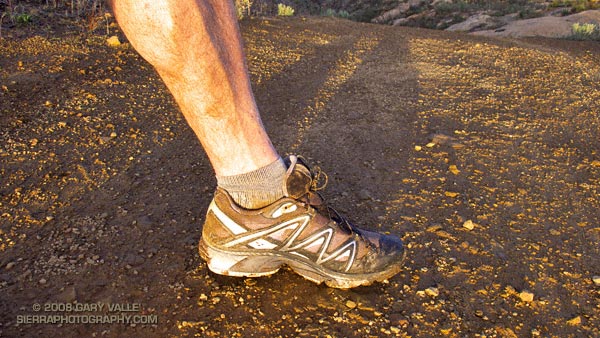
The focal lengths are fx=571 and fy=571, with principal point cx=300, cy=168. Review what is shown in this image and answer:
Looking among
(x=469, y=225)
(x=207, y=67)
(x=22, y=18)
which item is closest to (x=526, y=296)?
(x=469, y=225)

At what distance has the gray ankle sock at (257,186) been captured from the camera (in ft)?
6.13

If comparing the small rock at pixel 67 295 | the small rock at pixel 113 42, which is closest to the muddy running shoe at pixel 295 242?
the small rock at pixel 67 295

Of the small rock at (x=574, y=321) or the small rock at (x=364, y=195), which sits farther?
the small rock at (x=364, y=195)

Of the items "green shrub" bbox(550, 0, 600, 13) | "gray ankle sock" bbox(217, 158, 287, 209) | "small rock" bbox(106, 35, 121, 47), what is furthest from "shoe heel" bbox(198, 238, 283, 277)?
"green shrub" bbox(550, 0, 600, 13)

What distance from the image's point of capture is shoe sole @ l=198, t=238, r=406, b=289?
1.93m

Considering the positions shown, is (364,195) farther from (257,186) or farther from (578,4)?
(578,4)

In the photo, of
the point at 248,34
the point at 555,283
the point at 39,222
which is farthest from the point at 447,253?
the point at 248,34

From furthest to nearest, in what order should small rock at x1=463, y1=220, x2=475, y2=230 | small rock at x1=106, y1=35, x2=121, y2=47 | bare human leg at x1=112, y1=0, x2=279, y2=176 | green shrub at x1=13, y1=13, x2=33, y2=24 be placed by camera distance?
green shrub at x1=13, y1=13, x2=33, y2=24
small rock at x1=106, y1=35, x2=121, y2=47
small rock at x1=463, y1=220, x2=475, y2=230
bare human leg at x1=112, y1=0, x2=279, y2=176

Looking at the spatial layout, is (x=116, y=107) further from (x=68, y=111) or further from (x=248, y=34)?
(x=248, y=34)

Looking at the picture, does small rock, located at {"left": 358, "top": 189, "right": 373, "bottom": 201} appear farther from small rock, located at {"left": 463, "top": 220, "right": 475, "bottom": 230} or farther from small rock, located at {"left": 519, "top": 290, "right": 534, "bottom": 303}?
small rock, located at {"left": 519, "top": 290, "right": 534, "bottom": 303}

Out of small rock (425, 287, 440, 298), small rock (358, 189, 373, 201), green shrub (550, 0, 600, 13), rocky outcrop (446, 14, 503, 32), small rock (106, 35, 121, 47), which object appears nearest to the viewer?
small rock (425, 287, 440, 298)

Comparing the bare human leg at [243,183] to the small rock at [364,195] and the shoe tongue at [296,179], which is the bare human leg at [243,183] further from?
the small rock at [364,195]

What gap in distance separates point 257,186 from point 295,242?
23 cm

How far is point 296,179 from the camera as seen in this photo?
1.89 metres
